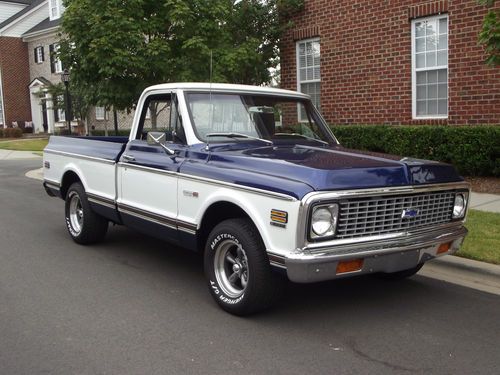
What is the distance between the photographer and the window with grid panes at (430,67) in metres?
10.8

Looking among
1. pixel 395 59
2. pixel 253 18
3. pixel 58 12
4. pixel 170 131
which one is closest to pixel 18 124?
pixel 58 12

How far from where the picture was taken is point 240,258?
461 cm

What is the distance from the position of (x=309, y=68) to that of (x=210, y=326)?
9906 millimetres

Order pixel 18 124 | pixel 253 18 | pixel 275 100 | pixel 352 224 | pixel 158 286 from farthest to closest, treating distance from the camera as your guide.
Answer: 1. pixel 18 124
2. pixel 253 18
3. pixel 275 100
4. pixel 158 286
5. pixel 352 224

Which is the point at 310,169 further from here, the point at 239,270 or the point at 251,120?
the point at 251,120

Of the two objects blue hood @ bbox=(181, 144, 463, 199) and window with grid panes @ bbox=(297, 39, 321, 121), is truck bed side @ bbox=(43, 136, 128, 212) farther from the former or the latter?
window with grid panes @ bbox=(297, 39, 321, 121)

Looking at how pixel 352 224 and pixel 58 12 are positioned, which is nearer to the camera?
pixel 352 224

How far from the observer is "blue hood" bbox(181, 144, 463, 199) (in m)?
4.06

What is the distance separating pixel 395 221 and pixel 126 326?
2.24 metres

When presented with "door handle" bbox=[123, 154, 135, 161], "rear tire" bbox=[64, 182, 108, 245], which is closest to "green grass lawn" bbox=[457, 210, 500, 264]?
"door handle" bbox=[123, 154, 135, 161]

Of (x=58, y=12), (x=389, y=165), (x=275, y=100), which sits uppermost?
(x=58, y=12)

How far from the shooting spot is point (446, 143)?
1037 centimetres

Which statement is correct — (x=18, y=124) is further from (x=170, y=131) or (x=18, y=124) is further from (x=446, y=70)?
(x=170, y=131)

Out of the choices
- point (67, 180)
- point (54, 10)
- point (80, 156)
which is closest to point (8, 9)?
point (54, 10)
